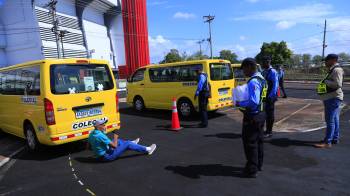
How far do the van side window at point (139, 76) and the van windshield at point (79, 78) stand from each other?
485 centimetres

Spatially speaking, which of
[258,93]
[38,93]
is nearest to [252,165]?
[258,93]

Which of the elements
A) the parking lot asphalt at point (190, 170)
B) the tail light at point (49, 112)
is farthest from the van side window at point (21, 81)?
the parking lot asphalt at point (190, 170)

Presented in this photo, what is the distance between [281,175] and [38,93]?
489cm

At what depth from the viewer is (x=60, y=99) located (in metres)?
6.02

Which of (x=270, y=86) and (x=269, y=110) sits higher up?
(x=270, y=86)

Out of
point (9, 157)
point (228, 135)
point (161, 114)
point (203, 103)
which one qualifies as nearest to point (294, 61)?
point (161, 114)

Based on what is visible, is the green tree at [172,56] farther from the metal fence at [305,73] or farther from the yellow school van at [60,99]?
the yellow school van at [60,99]

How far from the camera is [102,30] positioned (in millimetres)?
58156

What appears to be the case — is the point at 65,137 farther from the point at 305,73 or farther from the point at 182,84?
the point at 305,73

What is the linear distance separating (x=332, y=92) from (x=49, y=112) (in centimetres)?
564

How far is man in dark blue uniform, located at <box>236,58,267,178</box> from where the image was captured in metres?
4.38

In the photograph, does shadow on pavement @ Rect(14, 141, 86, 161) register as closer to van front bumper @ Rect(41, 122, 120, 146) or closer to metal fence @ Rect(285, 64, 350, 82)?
van front bumper @ Rect(41, 122, 120, 146)

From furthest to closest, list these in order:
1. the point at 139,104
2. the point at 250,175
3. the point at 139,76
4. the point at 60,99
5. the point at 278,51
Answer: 1. the point at 278,51
2. the point at 139,104
3. the point at 139,76
4. the point at 60,99
5. the point at 250,175

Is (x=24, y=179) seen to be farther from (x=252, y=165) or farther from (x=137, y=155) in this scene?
(x=252, y=165)
